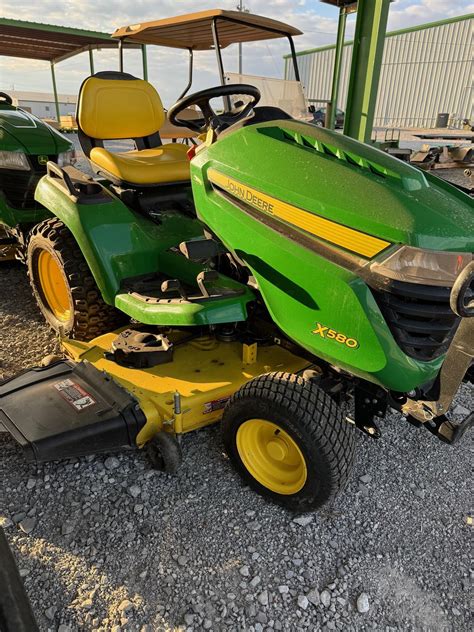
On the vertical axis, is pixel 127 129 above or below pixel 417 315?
above

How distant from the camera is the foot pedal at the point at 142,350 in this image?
7.23ft

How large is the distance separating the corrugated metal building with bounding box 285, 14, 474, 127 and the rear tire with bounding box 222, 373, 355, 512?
1888 centimetres

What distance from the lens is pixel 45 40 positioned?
8.48m

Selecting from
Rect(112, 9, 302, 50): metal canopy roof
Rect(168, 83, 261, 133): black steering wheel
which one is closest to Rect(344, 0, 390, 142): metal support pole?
Rect(112, 9, 302, 50): metal canopy roof

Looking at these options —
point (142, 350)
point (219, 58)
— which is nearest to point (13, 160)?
point (219, 58)

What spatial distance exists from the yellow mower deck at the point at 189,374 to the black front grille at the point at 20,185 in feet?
6.55

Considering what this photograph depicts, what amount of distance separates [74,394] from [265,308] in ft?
2.76

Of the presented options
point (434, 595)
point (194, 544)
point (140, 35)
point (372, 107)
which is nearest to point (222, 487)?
point (194, 544)

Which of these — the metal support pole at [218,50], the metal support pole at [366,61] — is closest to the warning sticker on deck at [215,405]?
the metal support pole at [218,50]

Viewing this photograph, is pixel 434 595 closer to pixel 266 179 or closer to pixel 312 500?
pixel 312 500

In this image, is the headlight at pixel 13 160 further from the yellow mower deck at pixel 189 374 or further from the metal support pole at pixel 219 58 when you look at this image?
the yellow mower deck at pixel 189 374

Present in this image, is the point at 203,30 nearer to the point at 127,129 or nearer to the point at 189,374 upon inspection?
the point at 127,129

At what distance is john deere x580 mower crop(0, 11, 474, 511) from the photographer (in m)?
1.55

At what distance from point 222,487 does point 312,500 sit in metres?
0.39
